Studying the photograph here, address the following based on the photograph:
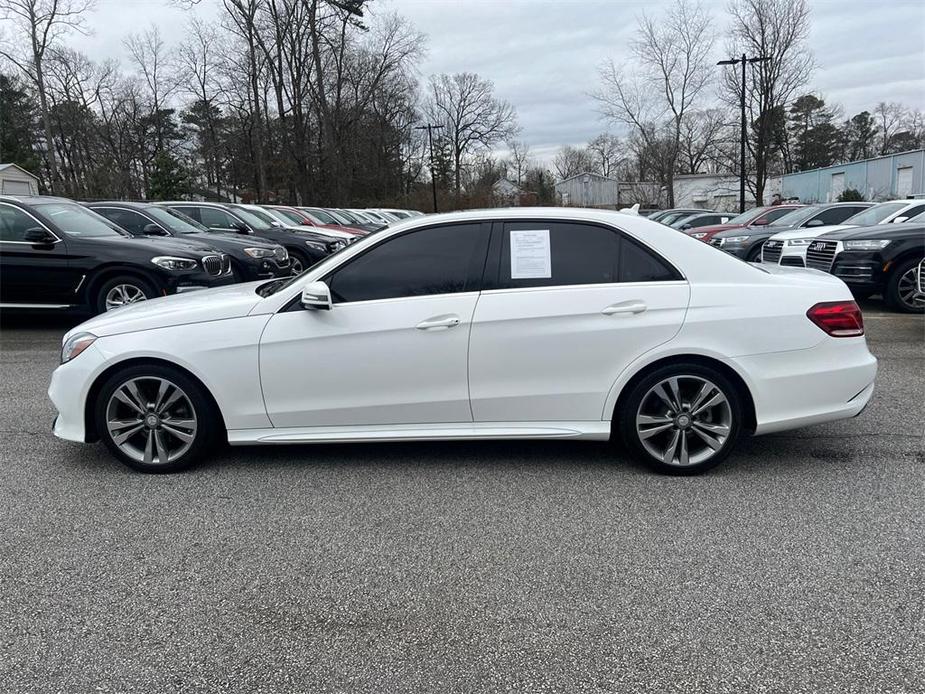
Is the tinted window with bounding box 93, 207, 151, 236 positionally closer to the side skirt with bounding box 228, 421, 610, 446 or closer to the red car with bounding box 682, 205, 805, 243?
the side skirt with bounding box 228, 421, 610, 446

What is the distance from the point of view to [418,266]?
4.24 metres

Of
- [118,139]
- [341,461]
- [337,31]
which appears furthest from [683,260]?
[118,139]

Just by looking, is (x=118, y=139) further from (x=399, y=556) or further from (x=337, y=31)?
(x=399, y=556)

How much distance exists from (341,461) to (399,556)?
132cm

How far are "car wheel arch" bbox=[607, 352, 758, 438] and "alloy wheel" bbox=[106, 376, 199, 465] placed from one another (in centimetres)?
252

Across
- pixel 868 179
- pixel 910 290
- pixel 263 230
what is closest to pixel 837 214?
pixel 910 290

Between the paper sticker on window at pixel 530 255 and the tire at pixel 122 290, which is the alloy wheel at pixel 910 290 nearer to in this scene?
the paper sticker on window at pixel 530 255

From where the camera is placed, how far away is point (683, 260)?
4.18 m

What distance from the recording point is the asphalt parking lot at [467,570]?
2.53m

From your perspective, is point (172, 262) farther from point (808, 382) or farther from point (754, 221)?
point (754, 221)

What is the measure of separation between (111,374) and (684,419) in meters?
3.44

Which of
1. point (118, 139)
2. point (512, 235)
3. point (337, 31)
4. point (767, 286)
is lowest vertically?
point (767, 286)

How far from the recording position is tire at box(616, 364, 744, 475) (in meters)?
4.10

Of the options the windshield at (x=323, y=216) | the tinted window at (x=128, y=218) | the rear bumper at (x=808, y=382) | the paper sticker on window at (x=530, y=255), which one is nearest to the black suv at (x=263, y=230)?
the tinted window at (x=128, y=218)
